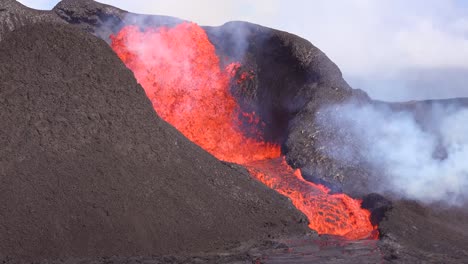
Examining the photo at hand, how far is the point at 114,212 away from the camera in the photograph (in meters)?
12.8

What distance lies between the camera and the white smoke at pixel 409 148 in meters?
19.2

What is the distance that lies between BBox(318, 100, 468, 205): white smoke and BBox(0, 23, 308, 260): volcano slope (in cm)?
509

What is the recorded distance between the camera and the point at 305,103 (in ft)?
75.6

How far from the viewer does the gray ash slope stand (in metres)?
15.0

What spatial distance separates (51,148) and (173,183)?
2.94 metres

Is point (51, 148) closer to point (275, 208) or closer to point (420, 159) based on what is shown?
point (275, 208)

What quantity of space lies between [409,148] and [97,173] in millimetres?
12023

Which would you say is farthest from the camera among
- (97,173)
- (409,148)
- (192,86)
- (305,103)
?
(192,86)

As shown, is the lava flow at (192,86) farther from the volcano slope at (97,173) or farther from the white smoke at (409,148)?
the volcano slope at (97,173)

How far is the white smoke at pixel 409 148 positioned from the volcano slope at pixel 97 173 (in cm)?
509

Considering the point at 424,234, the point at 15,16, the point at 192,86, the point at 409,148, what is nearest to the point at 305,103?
the point at 409,148

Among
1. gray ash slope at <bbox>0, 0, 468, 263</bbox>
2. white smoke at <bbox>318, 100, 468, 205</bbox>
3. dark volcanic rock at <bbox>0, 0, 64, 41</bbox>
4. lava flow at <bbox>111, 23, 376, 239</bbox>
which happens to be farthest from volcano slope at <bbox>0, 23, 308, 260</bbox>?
lava flow at <bbox>111, 23, 376, 239</bbox>

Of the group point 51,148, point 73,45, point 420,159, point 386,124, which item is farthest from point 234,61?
point 51,148

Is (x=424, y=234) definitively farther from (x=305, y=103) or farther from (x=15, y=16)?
(x=15, y=16)
